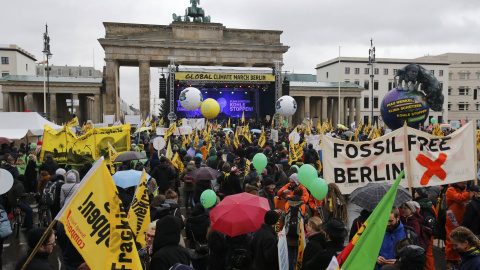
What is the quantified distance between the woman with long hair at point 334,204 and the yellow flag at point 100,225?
3839 millimetres

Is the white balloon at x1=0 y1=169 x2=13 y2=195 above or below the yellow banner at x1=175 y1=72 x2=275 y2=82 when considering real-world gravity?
below

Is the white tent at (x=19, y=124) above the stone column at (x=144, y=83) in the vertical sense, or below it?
below

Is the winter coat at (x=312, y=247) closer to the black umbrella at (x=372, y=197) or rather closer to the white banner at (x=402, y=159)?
the black umbrella at (x=372, y=197)

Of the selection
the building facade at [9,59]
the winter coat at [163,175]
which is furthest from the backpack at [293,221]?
the building facade at [9,59]

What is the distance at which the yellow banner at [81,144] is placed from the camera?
1129 cm

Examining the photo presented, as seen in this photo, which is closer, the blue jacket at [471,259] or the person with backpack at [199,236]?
the blue jacket at [471,259]

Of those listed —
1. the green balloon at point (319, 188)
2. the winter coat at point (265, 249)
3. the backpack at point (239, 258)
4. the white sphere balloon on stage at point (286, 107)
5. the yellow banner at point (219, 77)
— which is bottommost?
the backpack at point (239, 258)

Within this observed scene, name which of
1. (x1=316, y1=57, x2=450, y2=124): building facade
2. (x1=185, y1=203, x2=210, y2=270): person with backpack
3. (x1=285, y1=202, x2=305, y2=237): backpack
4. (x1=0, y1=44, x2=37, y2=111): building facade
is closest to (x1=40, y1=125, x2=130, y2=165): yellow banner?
(x1=185, y1=203, x2=210, y2=270): person with backpack

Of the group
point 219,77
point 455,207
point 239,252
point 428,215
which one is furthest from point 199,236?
point 219,77

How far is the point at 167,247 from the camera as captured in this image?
4129 mm

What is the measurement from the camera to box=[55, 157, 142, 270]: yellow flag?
11.2ft

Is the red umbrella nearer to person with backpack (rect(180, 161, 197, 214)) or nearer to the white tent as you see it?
person with backpack (rect(180, 161, 197, 214))

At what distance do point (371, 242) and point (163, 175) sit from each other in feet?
23.6

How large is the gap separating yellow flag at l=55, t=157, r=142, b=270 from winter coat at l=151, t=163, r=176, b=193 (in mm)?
5997
